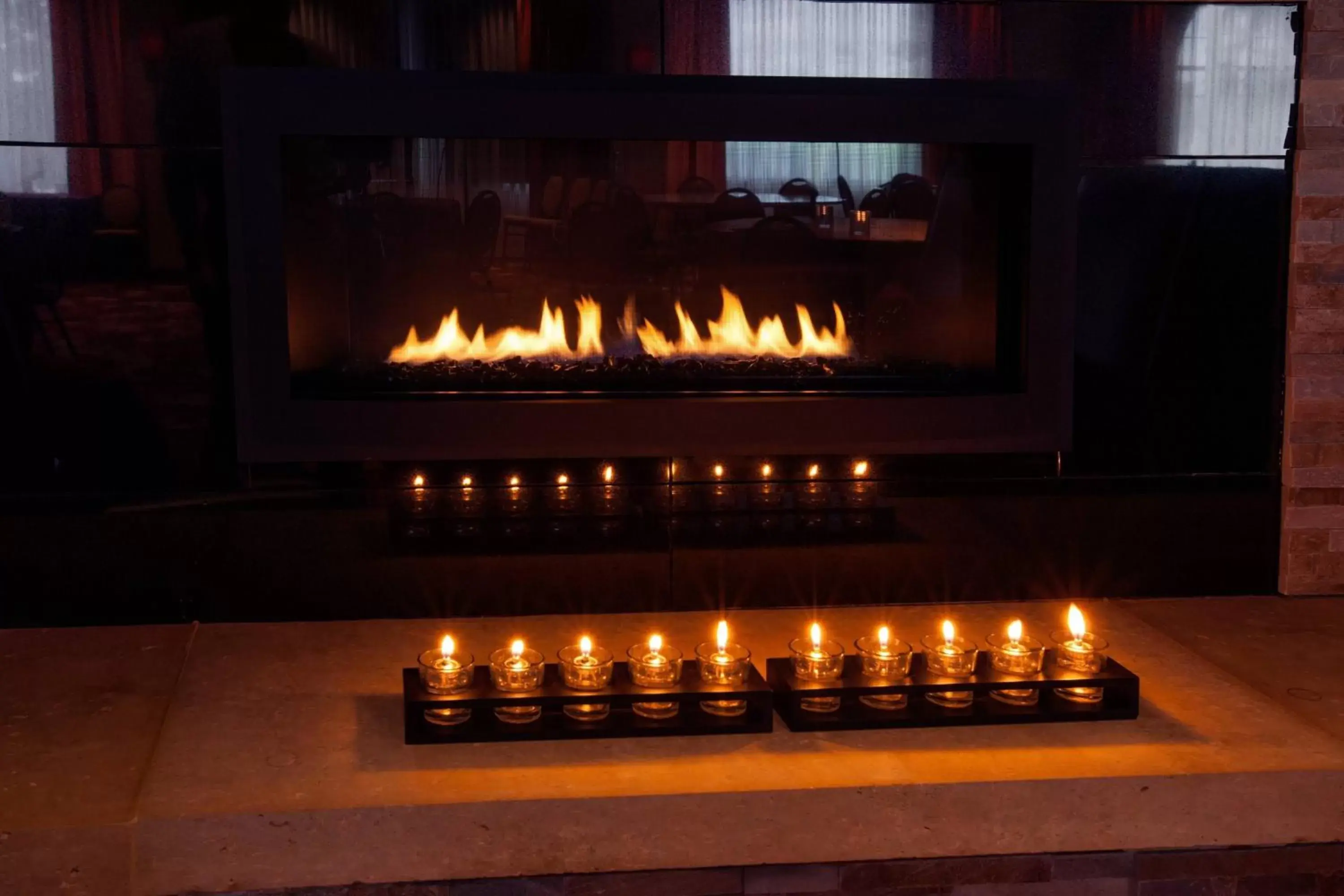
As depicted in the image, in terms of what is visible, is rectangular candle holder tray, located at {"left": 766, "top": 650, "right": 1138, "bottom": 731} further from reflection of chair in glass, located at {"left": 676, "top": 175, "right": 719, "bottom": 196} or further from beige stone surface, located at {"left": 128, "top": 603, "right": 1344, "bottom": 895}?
reflection of chair in glass, located at {"left": 676, "top": 175, "right": 719, "bottom": 196}

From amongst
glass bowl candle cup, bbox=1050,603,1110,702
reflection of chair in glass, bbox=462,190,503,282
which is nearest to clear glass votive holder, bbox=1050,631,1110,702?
glass bowl candle cup, bbox=1050,603,1110,702

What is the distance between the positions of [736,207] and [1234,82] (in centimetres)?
100

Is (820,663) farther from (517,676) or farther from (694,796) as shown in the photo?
(517,676)

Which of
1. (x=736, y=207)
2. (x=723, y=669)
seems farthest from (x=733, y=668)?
(x=736, y=207)

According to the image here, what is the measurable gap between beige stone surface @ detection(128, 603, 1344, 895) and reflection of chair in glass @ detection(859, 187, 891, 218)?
1.02 meters

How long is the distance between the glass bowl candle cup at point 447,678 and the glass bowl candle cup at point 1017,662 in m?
0.77

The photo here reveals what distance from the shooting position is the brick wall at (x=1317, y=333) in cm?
267

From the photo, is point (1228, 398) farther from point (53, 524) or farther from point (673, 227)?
point (53, 524)

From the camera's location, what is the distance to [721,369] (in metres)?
2.62

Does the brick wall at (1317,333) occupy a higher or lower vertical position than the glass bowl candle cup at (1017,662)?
higher

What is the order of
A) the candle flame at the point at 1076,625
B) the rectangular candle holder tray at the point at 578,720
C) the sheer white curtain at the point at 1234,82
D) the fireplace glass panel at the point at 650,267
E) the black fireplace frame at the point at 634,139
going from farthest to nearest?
1. the sheer white curtain at the point at 1234,82
2. the fireplace glass panel at the point at 650,267
3. the black fireplace frame at the point at 634,139
4. the candle flame at the point at 1076,625
5. the rectangular candle holder tray at the point at 578,720

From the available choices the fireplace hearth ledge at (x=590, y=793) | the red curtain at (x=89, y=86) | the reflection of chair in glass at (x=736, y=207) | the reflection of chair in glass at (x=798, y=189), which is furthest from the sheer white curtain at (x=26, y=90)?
the reflection of chair in glass at (x=798, y=189)

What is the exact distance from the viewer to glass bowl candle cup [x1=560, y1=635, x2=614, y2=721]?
198 cm

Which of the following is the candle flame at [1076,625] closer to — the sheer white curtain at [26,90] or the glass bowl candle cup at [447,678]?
the glass bowl candle cup at [447,678]
